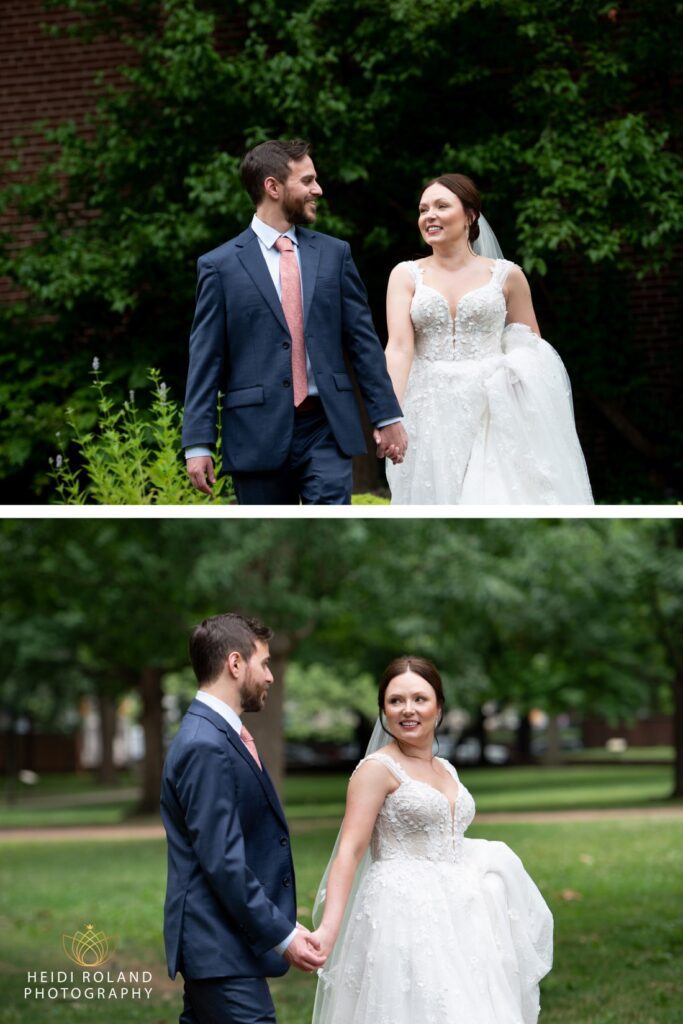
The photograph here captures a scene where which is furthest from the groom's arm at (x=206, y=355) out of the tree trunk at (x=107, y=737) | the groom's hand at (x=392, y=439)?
the tree trunk at (x=107, y=737)

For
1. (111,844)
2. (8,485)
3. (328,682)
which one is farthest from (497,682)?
(8,485)

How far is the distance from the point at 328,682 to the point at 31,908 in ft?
58.5

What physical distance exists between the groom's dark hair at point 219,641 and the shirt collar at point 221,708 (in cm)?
7

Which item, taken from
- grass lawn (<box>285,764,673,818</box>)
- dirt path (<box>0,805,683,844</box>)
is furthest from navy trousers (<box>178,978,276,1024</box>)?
grass lawn (<box>285,764,673,818</box>)

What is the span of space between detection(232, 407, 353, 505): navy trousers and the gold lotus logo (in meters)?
3.26

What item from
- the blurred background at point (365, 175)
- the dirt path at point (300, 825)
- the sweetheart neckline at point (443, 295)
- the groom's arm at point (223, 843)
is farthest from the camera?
the dirt path at point (300, 825)

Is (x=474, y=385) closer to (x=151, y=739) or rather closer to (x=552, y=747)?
(x=151, y=739)

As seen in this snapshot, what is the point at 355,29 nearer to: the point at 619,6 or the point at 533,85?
the point at 533,85

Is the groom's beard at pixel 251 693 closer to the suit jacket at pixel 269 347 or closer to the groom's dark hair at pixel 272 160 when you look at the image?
the suit jacket at pixel 269 347

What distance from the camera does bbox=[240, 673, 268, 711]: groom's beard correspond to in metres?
4.72

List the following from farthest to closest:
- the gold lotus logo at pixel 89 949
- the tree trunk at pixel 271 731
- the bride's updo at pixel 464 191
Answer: the tree trunk at pixel 271 731, the gold lotus logo at pixel 89 949, the bride's updo at pixel 464 191

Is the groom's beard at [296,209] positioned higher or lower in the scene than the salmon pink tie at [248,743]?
higher

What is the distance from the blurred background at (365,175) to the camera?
12.1m

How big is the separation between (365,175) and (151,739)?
12.2 metres
